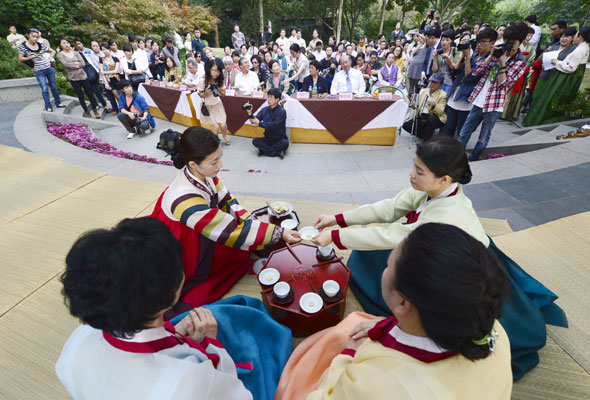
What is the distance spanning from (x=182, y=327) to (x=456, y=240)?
3.73ft

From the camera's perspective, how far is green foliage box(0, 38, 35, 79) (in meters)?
7.60

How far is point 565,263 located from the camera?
2230 mm

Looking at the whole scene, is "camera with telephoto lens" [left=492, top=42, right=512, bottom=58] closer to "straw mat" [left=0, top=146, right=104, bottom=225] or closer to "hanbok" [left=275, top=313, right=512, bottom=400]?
"hanbok" [left=275, top=313, right=512, bottom=400]

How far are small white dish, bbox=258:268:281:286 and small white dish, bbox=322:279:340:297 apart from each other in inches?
12.3

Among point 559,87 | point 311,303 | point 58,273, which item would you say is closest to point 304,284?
point 311,303

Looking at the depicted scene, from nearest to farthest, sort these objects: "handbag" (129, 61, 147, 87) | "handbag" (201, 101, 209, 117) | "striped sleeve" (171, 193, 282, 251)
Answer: "striped sleeve" (171, 193, 282, 251), "handbag" (201, 101, 209, 117), "handbag" (129, 61, 147, 87)

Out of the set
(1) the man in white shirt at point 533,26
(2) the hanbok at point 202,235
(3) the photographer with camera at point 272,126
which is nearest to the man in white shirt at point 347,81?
(3) the photographer with camera at point 272,126

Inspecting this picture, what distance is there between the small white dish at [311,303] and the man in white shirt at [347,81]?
564 cm

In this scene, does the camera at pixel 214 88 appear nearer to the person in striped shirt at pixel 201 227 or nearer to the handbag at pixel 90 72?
the handbag at pixel 90 72

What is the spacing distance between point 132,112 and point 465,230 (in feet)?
21.7

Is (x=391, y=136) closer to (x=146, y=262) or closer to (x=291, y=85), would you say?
(x=291, y=85)

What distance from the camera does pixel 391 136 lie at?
222 inches

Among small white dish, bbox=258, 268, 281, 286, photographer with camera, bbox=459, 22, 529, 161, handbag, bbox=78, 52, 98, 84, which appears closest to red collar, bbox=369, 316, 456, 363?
small white dish, bbox=258, 268, 281, 286

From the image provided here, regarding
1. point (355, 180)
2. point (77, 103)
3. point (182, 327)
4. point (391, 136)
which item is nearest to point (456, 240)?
point (182, 327)
